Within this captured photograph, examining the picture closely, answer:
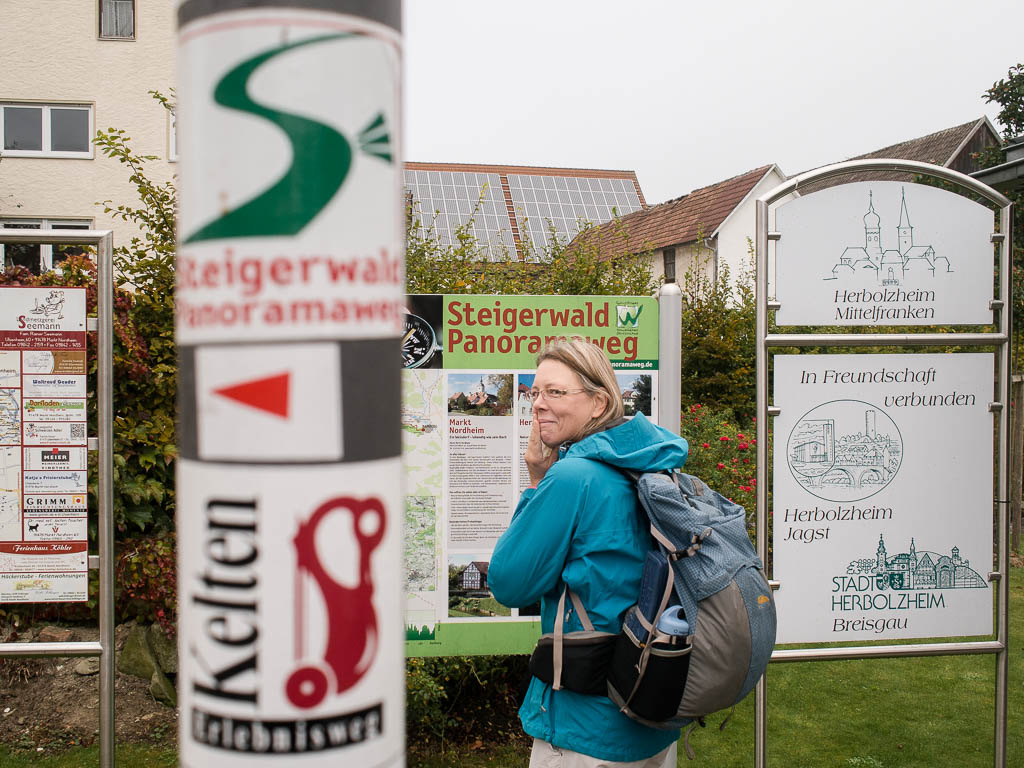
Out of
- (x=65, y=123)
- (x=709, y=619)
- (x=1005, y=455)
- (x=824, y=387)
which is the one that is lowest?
(x=709, y=619)

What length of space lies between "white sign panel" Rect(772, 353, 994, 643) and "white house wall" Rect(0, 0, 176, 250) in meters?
22.4

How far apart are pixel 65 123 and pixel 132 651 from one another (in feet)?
72.6

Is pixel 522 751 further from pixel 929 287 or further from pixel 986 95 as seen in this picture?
pixel 986 95

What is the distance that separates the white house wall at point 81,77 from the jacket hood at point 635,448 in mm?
23099

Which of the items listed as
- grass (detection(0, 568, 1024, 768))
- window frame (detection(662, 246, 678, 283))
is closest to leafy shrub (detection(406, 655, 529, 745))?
grass (detection(0, 568, 1024, 768))

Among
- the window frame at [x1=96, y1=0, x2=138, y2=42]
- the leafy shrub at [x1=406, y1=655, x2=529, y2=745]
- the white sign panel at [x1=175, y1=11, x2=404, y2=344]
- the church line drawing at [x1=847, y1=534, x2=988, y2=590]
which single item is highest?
the window frame at [x1=96, y1=0, x2=138, y2=42]

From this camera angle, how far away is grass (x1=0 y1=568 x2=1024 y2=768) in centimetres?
520

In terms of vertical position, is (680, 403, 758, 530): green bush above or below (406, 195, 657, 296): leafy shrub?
below

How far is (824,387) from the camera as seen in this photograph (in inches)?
161

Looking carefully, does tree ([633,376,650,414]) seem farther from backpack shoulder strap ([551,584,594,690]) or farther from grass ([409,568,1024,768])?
grass ([409,568,1024,768])

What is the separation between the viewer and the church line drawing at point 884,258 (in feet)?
13.3

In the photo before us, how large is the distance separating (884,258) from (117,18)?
24.8m

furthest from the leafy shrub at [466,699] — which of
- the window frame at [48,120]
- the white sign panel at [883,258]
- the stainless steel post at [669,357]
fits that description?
the window frame at [48,120]

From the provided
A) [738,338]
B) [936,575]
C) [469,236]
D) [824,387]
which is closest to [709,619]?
[824,387]
